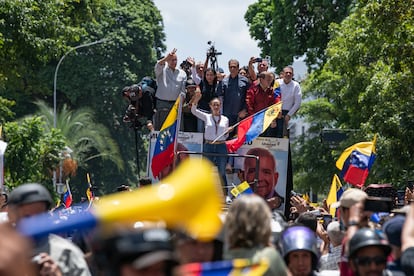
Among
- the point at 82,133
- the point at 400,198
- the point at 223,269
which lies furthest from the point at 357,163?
the point at 82,133

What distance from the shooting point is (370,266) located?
20.2 ft

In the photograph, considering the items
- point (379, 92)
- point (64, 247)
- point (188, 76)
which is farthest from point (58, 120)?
point (64, 247)

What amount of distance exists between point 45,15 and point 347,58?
34.2 feet

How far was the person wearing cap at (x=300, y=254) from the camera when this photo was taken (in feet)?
23.1

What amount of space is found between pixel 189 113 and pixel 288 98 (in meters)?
1.77

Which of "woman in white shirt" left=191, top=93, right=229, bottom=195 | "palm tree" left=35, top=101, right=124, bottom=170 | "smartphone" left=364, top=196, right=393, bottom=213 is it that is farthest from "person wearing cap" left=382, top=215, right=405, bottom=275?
"palm tree" left=35, top=101, right=124, bottom=170

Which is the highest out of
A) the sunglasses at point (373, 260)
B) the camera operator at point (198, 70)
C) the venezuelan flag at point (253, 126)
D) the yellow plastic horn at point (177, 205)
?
the camera operator at point (198, 70)

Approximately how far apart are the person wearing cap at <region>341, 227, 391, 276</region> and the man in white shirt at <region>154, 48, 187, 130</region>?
1023 centimetres

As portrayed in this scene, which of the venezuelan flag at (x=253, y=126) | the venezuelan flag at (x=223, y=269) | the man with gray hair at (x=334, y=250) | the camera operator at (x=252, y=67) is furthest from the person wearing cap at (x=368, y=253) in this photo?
the camera operator at (x=252, y=67)

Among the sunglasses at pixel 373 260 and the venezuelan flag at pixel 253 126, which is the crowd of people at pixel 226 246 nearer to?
the sunglasses at pixel 373 260

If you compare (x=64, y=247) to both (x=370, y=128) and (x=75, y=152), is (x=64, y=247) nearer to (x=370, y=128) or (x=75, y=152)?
(x=370, y=128)

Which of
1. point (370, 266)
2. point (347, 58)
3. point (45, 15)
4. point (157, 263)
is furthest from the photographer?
point (347, 58)

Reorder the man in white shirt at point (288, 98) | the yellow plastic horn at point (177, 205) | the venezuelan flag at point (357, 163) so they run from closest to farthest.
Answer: the yellow plastic horn at point (177, 205) < the venezuelan flag at point (357, 163) < the man in white shirt at point (288, 98)

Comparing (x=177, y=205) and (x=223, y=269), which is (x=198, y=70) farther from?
(x=177, y=205)
